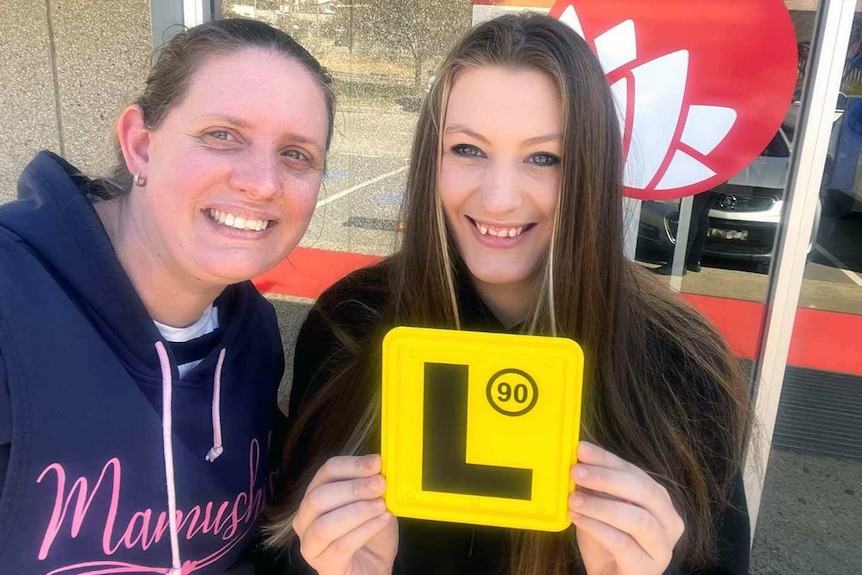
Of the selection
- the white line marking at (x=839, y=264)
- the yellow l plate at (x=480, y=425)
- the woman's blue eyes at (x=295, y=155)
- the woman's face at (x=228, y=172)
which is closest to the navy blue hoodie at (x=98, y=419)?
the woman's face at (x=228, y=172)

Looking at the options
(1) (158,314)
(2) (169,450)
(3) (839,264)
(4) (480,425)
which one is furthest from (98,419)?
(3) (839,264)

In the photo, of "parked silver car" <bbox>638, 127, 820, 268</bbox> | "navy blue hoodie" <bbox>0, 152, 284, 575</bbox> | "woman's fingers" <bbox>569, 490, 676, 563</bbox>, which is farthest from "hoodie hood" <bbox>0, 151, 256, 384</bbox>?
"parked silver car" <bbox>638, 127, 820, 268</bbox>

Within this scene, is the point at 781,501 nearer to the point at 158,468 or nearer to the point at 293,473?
the point at 293,473

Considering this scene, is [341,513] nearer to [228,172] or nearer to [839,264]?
[228,172]

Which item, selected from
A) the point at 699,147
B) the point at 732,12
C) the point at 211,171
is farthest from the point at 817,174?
the point at 211,171

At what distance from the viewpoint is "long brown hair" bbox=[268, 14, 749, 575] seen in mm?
1293

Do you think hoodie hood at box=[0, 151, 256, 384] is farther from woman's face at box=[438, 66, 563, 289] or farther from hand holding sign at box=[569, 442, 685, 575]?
hand holding sign at box=[569, 442, 685, 575]

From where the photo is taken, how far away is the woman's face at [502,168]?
130 centimetres

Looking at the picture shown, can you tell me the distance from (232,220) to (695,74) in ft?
5.95

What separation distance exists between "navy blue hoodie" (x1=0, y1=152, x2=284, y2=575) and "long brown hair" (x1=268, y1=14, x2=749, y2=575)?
6.6 inches

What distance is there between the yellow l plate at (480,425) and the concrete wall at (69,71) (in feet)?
7.35

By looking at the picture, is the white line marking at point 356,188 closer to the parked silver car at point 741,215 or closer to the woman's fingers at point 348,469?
the parked silver car at point 741,215

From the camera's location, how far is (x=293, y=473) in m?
1.42

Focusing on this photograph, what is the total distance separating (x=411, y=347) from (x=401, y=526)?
569 millimetres
